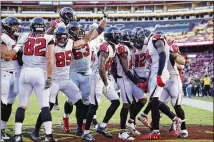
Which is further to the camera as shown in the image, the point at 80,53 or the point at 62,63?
the point at 80,53

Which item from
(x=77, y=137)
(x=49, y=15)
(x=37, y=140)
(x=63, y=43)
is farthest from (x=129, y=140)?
(x=49, y=15)

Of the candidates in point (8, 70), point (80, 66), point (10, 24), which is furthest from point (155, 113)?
point (10, 24)

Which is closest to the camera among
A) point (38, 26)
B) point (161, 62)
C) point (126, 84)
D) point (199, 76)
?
point (38, 26)

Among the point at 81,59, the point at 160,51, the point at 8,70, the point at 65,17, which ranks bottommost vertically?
the point at 8,70

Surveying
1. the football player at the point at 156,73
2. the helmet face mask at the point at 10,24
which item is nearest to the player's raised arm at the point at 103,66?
the football player at the point at 156,73

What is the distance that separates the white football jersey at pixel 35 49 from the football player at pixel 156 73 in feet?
5.00

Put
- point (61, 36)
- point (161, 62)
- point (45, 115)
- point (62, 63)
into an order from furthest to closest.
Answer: point (161, 62)
point (62, 63)
point (61, 36)
point (45, 115)

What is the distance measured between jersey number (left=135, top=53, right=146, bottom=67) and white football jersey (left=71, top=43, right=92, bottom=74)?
798 millimetres

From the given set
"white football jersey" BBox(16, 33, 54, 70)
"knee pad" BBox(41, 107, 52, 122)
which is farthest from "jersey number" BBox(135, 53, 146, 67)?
"knee pad" BBox(41, 107, 52, 122)

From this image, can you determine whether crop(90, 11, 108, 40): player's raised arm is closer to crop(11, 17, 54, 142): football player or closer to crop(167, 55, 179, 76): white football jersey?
crop(11, 17, 54, 142): football player

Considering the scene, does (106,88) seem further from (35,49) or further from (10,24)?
(10,24)

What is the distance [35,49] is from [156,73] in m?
1.78

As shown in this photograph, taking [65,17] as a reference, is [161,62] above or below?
below

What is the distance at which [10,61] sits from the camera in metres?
5.20
